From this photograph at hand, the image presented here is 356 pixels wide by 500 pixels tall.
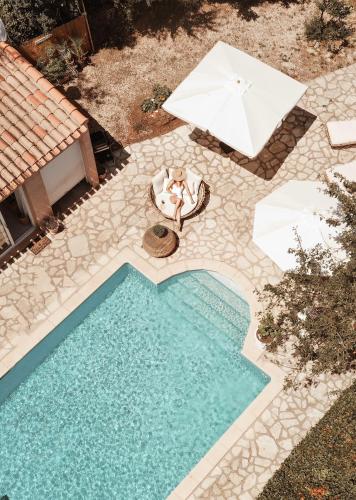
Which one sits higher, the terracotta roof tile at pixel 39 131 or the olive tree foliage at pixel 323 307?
the terracotta roof tile at pixel 39 131

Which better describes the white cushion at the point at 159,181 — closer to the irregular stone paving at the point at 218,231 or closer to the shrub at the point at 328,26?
the irregular stone paving at the point at 218,231

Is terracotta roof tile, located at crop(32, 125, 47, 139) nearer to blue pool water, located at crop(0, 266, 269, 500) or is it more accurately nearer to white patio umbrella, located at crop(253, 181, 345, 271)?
blue pool water, located at crop(0, 266, 269, 500)

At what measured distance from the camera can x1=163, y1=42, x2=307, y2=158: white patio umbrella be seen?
59.1 feet

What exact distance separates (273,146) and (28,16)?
9.59 meters

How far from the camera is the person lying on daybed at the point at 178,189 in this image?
1869 cm

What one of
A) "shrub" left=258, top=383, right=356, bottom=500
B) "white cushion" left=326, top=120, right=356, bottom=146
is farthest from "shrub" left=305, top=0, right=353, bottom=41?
"shrub" left=258, top=383, right=356, bottom=500

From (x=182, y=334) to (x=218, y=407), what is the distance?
234cm

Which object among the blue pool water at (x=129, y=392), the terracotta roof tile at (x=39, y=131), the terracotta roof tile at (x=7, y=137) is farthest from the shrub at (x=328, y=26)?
A: the terracotta roof tile at (x=7, y=137)

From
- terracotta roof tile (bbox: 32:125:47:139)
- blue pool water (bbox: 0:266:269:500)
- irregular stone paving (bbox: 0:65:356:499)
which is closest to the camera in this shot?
blue pool water (bbox: 0:266:269:500)

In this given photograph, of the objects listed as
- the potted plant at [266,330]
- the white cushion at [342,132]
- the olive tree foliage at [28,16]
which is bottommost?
the potted plant at [266,330]

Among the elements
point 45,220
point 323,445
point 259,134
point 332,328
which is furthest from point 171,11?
point 323,445

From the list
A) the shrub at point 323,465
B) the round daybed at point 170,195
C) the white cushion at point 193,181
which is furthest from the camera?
the white cushion at point 193,181

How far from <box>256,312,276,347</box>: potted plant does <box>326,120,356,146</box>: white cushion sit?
270 inches

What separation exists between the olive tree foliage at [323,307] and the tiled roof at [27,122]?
23.4 feet
